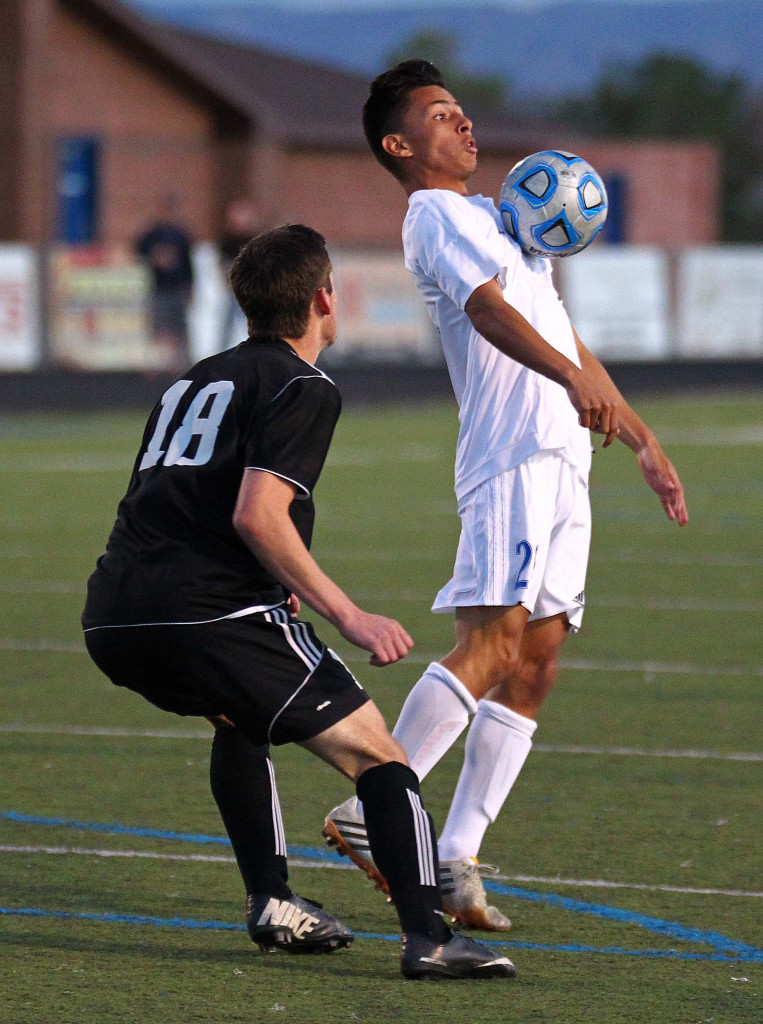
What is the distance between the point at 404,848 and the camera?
4242mm

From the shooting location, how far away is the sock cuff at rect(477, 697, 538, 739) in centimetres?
504

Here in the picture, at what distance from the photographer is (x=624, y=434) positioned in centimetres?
507

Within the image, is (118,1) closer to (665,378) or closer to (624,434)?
(665,378)

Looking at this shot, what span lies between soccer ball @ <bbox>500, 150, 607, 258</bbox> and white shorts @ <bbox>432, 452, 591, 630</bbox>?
598 millimetres

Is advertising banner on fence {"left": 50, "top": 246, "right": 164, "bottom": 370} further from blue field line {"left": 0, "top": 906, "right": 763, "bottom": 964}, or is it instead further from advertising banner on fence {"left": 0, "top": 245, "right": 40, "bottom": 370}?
blue field line {"left": 0, "top": 906, "right": 763, "bottom": 964}

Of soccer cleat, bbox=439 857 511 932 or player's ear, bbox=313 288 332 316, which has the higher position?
player's ear, bbox=313 288 332 316

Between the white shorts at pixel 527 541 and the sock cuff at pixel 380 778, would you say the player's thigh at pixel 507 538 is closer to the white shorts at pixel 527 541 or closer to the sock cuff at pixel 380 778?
the white shorts at pixel 527 541

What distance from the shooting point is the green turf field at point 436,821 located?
425 centimetres

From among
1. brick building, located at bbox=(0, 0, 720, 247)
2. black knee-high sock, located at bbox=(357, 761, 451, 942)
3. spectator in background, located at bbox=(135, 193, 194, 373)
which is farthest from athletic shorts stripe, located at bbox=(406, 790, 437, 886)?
brick building, located at bbox=(0, 0, 720, 247)

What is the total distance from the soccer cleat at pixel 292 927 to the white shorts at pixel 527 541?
87 centimetres

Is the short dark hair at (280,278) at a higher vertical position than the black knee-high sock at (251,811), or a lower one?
higher

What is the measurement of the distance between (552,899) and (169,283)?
19.8 m

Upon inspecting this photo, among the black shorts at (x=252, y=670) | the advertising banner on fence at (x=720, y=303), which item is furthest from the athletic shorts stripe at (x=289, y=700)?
the advertising banner on fence at (x=720, y=303)

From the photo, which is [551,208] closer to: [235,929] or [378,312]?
[235,929]
